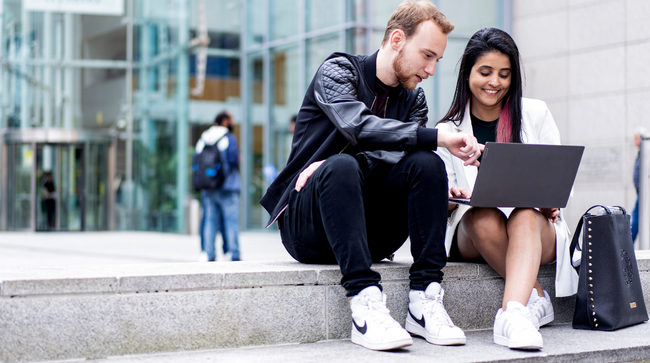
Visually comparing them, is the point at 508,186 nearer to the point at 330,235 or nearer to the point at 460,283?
the point at 460,283

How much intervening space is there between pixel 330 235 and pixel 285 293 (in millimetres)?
333

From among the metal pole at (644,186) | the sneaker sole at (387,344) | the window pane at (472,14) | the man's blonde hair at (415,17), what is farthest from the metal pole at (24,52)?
the sneaker sole at (387,344)

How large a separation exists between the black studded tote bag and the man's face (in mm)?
1007

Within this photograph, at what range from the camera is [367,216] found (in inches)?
105

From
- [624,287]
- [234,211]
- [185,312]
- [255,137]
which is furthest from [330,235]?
[255,137]

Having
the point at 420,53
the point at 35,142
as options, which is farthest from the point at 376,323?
the point at 35,142

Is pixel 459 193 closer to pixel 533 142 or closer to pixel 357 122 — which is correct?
pixel 533 142

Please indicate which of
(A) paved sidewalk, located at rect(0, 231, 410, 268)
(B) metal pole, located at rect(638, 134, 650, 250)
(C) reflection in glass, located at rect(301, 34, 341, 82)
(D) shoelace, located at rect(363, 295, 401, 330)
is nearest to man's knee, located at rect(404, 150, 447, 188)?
(D) shoelace, located at rect(363, 295, 401, 330)

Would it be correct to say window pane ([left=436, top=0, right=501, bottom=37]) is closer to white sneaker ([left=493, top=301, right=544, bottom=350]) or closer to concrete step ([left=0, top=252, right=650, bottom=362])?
concrete step ([left=0, top=252, right=650, bottom=362])

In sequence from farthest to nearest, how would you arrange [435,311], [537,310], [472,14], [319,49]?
[319,49], [472,14], [537,310], [435,311]

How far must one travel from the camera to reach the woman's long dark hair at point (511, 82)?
118 inches

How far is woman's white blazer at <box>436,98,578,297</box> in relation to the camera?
3027 mm

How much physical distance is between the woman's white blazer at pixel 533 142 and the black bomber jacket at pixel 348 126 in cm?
32

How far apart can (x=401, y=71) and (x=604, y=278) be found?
126 centimetres
